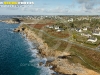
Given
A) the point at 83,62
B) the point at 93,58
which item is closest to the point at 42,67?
the point at 83,62

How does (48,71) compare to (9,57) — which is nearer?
(48,71)

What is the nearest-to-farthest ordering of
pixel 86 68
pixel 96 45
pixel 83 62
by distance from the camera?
pixel 86 68
pixel 83 62
pixel 96 45

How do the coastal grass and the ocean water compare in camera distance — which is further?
the coastal grass

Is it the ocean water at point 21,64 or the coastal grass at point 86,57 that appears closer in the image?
the ocean water at point 21,64

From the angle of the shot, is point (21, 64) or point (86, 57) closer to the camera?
point (21, 64)

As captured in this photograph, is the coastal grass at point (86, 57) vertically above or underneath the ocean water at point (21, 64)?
above

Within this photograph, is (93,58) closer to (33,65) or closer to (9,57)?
(33,65)

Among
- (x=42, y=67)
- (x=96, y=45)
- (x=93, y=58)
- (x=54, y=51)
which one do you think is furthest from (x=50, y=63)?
(x=96, y=45)

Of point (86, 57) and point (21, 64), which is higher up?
point (86, 57)

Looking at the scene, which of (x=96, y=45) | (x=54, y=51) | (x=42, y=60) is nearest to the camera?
(x=42, y=60)

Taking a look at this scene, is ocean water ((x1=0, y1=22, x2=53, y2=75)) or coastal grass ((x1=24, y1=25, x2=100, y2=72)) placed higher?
coastal grass ((x1=24, y1=25, x2=100, y2=72))
